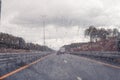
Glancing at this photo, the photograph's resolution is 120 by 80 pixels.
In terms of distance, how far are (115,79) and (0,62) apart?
8174 millimetres

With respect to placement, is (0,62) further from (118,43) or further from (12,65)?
(118,43)

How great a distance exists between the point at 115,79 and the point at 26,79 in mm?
4077

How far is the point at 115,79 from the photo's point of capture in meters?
13.0

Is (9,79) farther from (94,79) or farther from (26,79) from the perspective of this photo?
(94,79)

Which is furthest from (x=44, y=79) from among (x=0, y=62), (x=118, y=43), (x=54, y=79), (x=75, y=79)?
(x=118, y=43)

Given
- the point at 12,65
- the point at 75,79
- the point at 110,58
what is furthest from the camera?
the point at 110,58

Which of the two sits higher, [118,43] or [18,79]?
[118,43]

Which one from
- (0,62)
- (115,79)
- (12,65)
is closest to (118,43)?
(12,65)

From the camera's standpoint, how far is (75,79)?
41.8ft

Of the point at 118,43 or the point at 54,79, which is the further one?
the point at 118,43

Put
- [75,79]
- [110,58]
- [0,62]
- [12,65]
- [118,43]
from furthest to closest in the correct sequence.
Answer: [118,43] < [110,58] < [12,65] < [0,62] < [75,79]

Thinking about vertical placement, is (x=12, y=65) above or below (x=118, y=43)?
below

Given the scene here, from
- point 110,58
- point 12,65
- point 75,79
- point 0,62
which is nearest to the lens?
point 75,79

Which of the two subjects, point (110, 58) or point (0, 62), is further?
point (110, 58)
